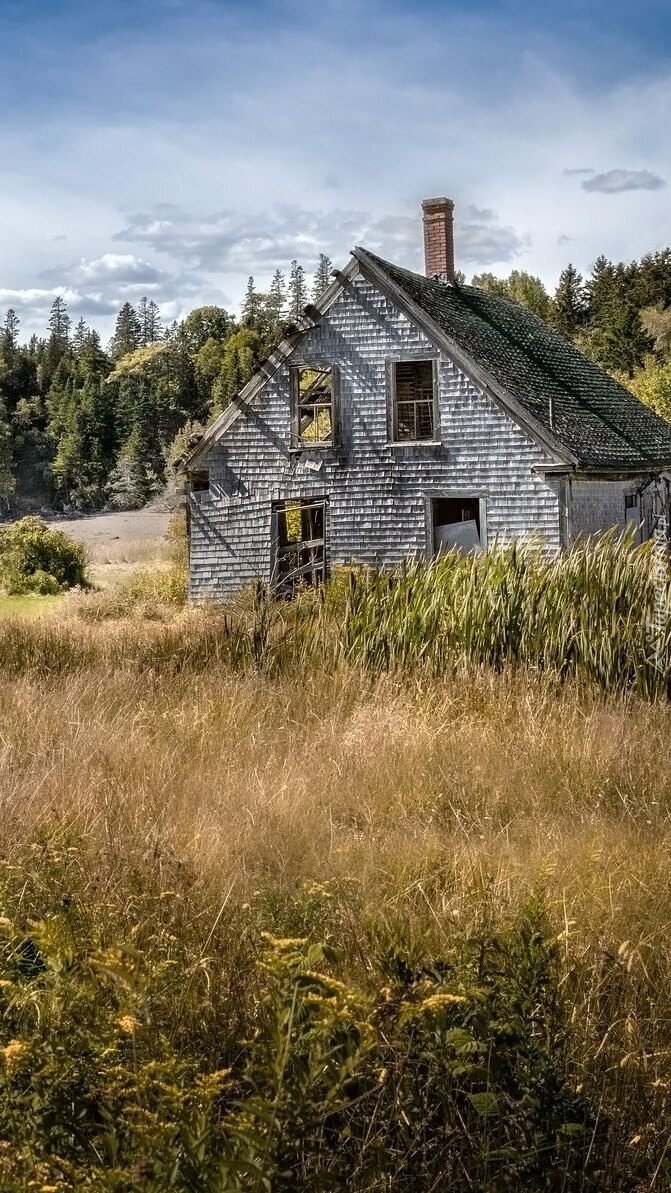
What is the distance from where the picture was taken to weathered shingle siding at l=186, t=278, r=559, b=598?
64.7ft

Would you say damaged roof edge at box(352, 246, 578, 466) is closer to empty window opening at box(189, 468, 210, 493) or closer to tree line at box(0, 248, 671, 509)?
empty window opening at box(189, 468, 210, 493)

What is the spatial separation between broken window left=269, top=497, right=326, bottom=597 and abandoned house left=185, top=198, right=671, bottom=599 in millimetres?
44

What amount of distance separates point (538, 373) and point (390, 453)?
4555 millimetres

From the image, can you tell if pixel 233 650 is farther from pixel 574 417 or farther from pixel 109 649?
pixel 574 417

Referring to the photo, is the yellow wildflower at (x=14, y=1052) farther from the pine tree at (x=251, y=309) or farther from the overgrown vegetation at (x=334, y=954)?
the pine tree at (x=251, y=309)

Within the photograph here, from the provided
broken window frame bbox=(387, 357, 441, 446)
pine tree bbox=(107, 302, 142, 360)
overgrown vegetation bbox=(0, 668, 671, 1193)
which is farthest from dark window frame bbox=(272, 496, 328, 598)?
pine tree bbox=(107, 302, 142, 360)

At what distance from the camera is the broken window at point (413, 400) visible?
20.6 meters

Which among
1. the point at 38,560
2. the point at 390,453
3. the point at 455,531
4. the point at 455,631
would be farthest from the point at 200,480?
the point at 455,631

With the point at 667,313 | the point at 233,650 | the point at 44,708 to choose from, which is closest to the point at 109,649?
the point at 233,650

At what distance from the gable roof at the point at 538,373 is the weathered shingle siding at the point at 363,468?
1.44 feet

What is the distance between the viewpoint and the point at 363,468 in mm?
20750

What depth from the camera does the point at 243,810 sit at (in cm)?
511

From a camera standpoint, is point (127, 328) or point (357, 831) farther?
point (127, 328)

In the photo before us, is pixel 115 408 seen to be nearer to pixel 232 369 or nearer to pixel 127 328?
pixel 232 369
